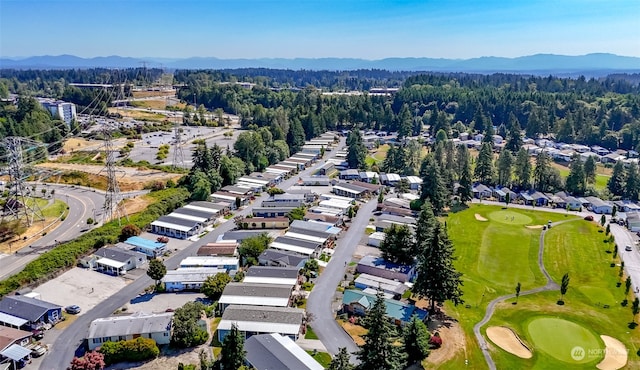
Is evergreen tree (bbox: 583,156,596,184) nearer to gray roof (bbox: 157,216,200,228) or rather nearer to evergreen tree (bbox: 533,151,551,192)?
evergreen tree (bbox: 533,151,551,192)

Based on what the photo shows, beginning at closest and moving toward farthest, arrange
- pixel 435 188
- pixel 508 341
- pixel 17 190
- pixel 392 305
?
pixel 508 341
pixel 392 305
pixel 17 190
pixel 435 188

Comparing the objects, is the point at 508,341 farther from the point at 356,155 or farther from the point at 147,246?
the point at 356,155

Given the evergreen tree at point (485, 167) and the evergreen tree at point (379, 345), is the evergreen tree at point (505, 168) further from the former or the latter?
the evergreen tree at point (379, 345)

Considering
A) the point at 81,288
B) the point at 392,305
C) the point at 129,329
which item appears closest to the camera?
the point at 129,329

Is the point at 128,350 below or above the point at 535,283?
Result: above

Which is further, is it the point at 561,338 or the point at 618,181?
the point at 618,181

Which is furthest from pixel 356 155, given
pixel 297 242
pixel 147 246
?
pixel 147 246
